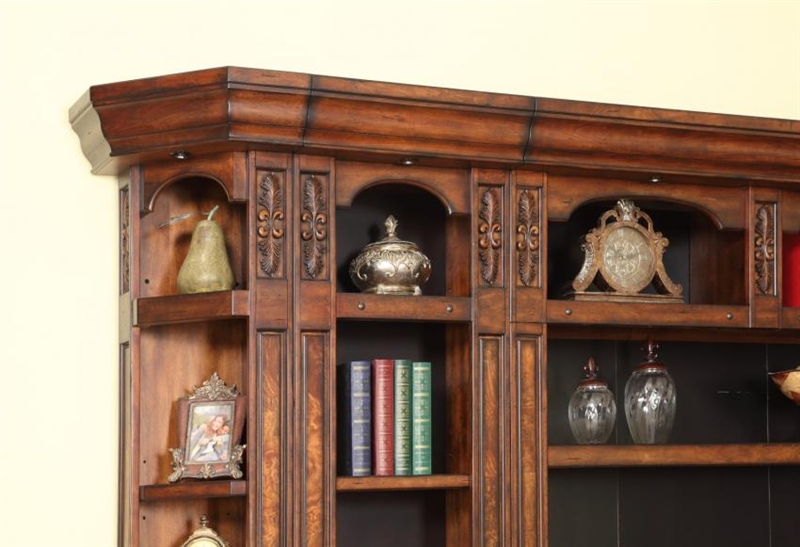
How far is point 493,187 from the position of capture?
3133 millimetres

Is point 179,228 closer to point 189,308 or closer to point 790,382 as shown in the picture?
point 189,308

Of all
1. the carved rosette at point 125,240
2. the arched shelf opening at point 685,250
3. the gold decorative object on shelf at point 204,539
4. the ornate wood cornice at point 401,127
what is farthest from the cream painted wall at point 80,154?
the arched shelf opening at point 685,250

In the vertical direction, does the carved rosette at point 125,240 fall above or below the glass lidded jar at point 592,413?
above

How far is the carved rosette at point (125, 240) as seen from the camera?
3.11m

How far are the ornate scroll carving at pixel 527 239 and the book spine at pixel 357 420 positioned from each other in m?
0.42

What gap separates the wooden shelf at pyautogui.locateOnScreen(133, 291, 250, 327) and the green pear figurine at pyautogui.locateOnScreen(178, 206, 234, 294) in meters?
0.06

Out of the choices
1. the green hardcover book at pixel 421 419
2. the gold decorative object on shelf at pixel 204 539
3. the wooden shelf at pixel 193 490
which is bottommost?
the gold decorative object on shelf at pixel 204 539

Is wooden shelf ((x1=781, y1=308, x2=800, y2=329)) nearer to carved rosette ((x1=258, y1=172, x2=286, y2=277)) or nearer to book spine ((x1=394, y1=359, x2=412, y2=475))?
book spine ((x1=394, y1=359, x2=412, y2=475))

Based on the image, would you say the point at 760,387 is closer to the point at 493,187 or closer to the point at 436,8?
the point at 493,187

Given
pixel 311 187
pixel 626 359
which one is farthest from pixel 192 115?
pixel 626 359

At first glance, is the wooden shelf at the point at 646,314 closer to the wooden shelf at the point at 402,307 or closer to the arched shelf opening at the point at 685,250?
the arched shelf opening at the point at 685,250

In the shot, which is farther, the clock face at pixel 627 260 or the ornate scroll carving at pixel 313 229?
the clock face at pixel 627 260

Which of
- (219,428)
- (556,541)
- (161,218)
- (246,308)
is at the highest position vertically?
(161,218)

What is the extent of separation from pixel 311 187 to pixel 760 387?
1.50m
